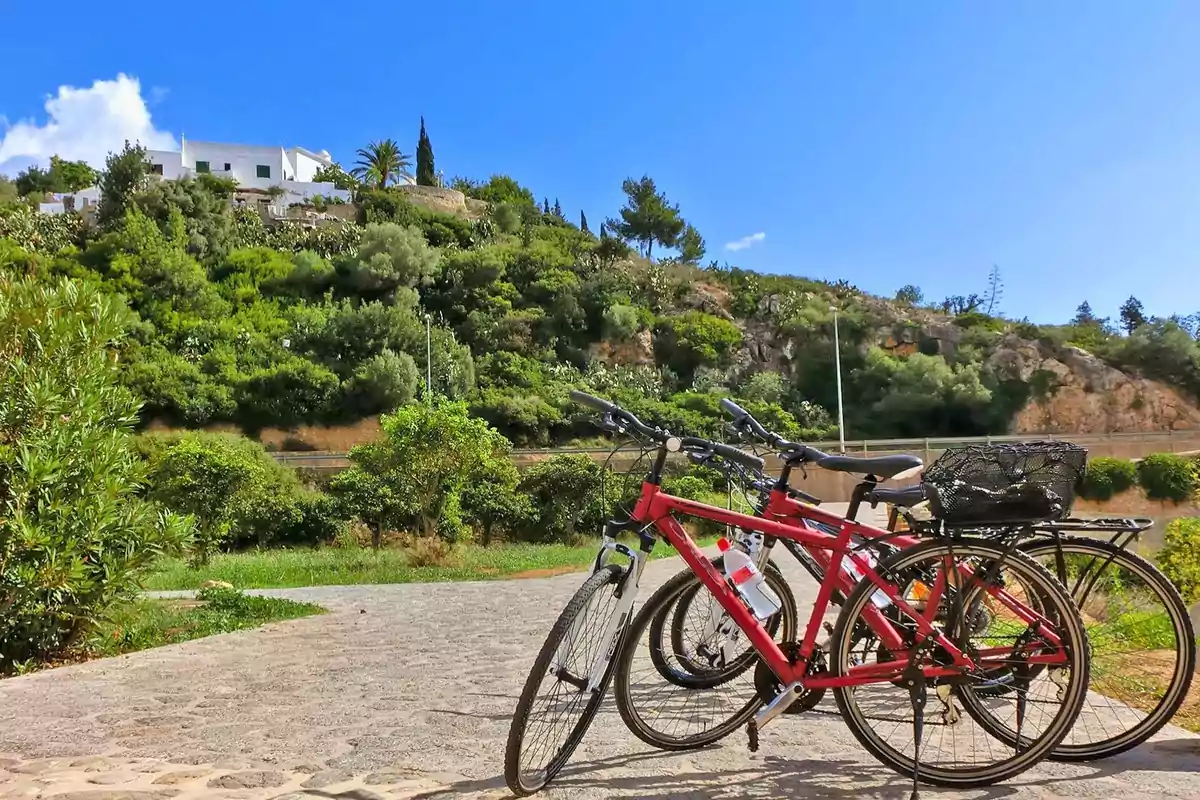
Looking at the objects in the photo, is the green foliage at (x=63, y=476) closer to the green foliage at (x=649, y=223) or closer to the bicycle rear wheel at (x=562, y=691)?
the bicycle rear wheel at (x=562, y=691)

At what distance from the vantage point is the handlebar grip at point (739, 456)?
103 inches

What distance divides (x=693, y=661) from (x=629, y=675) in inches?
17.8

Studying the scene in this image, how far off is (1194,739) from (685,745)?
5.88 feet

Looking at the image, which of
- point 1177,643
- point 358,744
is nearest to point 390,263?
point 358,744

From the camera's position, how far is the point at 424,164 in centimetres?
6353

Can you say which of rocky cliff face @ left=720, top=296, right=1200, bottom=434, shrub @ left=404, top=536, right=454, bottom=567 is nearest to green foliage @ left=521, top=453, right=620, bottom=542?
shrub @ left=404, top=536, right=454, bottom=567

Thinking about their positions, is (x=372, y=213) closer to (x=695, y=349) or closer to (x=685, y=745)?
(x=695, y=349)

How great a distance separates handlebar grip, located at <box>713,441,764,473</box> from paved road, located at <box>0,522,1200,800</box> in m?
1.01

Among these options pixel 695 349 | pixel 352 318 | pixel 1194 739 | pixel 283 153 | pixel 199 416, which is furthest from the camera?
pixel 283 153

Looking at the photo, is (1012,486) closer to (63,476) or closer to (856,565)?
(856,565)

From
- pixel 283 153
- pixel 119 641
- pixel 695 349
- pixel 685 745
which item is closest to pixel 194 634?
pixel 119 641

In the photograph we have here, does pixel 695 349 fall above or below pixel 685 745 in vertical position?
above

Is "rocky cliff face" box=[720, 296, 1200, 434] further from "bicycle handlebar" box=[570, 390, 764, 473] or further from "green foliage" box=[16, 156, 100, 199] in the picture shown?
"green foliage" box=[16, 156, 100, 199]

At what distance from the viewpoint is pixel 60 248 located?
38250 mm
